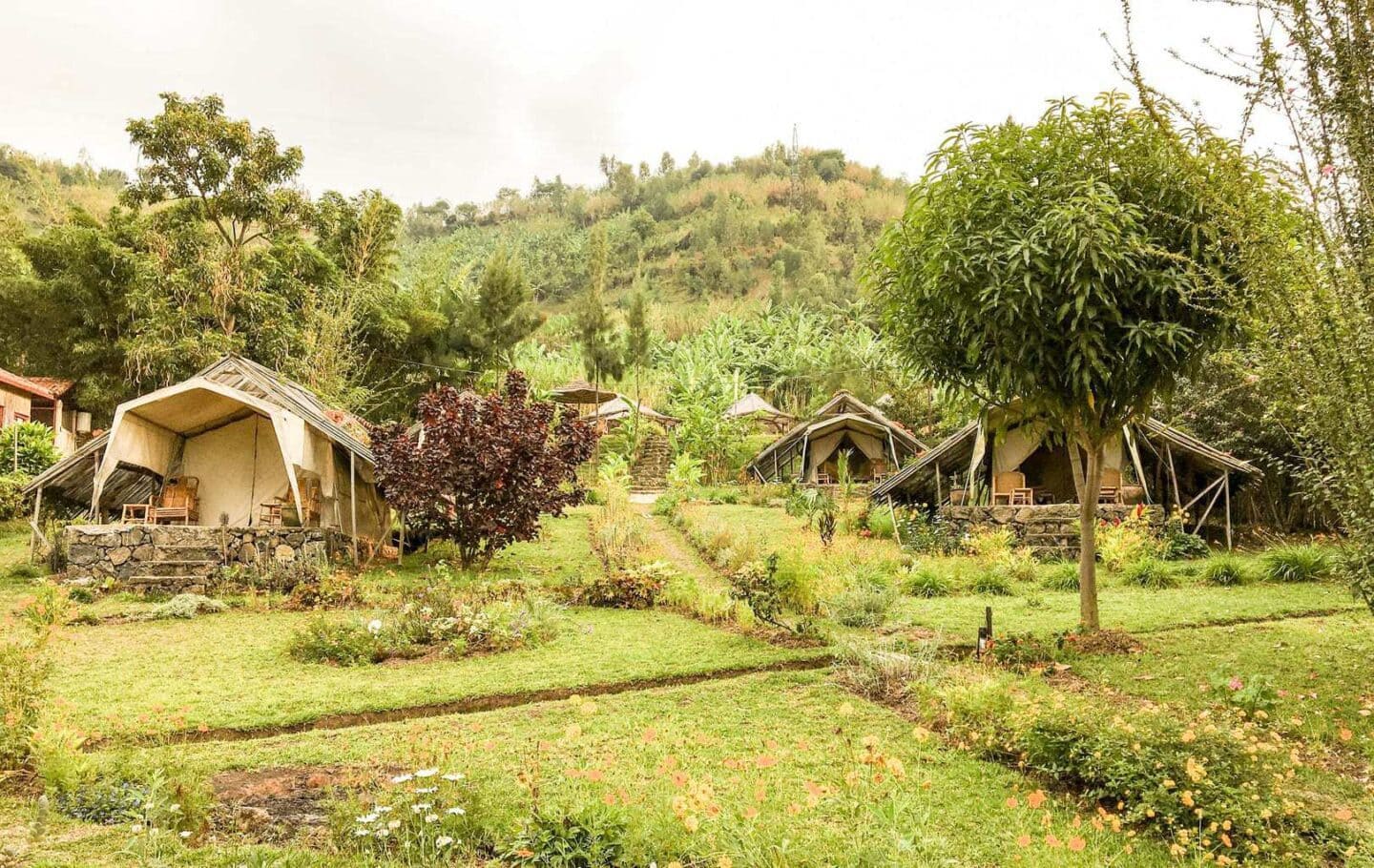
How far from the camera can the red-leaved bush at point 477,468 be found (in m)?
13.6

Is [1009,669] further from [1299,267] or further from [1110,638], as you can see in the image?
[1299,267]

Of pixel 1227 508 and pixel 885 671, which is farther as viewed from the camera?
pixel 1227 508

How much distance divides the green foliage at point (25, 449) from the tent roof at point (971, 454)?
19159 millimetres

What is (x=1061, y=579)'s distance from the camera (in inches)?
523

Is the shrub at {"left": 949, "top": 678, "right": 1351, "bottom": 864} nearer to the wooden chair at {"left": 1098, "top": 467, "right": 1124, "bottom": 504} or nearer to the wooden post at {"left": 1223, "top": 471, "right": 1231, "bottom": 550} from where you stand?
the wooden post at {"left": 1223, "top": 471, "right": 1231, "bottom": 550}

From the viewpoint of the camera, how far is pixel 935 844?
378cm

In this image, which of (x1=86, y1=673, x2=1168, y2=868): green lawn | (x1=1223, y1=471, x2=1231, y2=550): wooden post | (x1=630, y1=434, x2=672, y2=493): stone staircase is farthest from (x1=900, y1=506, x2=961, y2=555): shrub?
(x1=630, y1=434, x2=672, y2=493): stone staircase

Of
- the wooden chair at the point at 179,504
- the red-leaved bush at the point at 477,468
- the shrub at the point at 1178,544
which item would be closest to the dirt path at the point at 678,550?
the red-leaved bush at the point at 477,468

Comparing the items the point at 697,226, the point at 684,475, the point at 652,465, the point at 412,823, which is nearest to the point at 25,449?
the point at 684,475

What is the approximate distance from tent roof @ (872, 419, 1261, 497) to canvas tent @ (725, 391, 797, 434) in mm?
14599

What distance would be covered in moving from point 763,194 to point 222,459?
95893 mm

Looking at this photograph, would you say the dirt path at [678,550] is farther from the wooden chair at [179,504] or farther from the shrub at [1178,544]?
the wooden chair at [179,504]

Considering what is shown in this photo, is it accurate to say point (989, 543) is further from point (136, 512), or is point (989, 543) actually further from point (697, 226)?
point (697, 226)

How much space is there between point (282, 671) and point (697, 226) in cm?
8575
